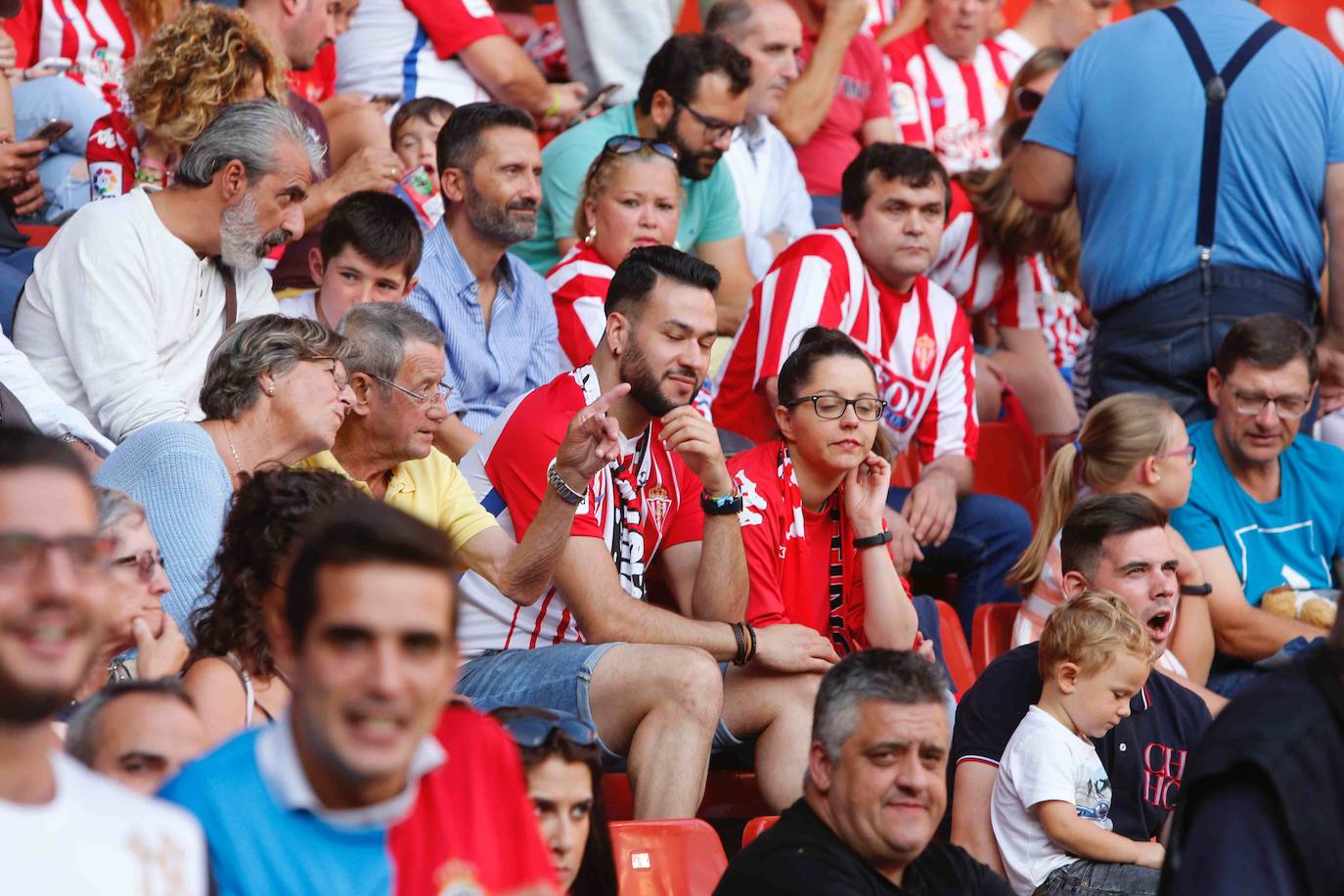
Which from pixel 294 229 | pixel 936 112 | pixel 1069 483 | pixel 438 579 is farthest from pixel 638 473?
pixel 936 112

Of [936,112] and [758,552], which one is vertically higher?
[936,112]

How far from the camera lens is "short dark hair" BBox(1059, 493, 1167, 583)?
446cm

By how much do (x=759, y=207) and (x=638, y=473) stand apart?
2.83 m

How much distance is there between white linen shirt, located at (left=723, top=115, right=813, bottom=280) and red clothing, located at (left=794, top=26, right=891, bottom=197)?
35 centimetres

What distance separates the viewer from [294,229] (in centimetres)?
452

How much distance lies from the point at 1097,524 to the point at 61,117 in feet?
11.4

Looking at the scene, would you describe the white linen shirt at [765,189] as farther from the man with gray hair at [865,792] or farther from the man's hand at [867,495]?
the man with gray hair at [865,792]

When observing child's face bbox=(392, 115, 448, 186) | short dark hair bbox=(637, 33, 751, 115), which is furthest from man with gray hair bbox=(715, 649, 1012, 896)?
child's face bbox=(392, 115, 448, 186)

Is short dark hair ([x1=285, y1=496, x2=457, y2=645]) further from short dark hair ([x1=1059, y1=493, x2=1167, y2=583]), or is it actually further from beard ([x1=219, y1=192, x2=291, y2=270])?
short dark hair ([x1=1059, y1=493, x2=1167, y2=583])

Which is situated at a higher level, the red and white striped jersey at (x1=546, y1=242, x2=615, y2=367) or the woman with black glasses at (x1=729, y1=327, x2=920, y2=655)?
the red and white striped jersey at (x1=546, y1=242, x2=615, y2=367)

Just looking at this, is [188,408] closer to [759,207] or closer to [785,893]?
[785,893]

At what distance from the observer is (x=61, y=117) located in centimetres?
563

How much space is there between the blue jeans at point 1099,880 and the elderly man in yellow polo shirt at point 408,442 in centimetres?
128

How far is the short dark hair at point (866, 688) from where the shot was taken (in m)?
3.08
